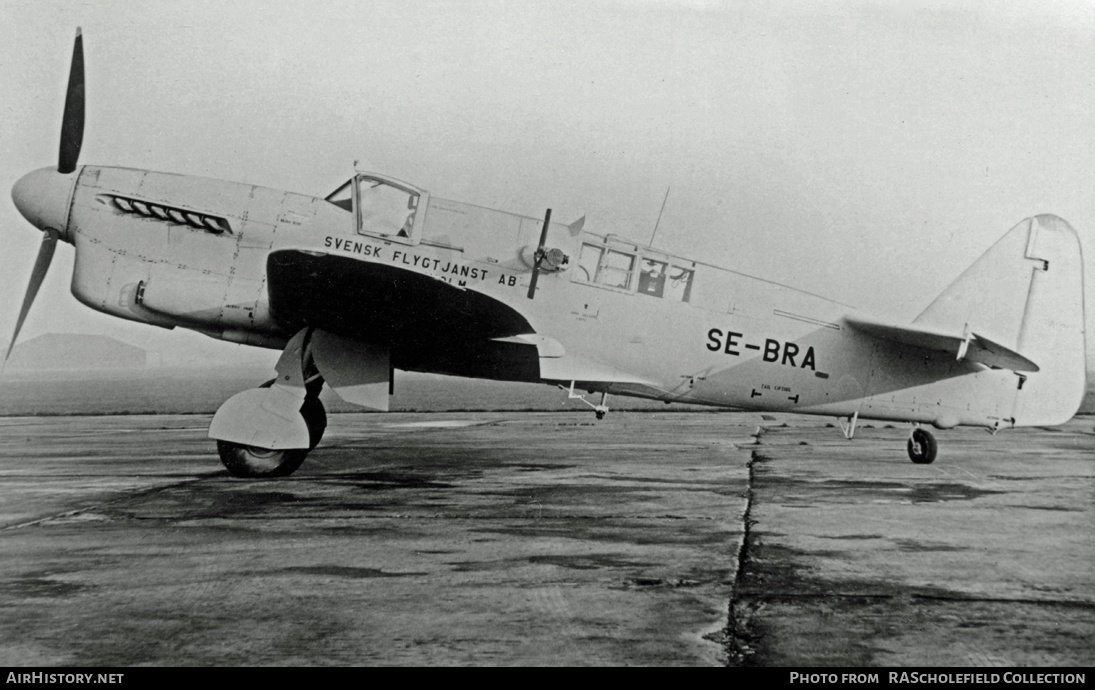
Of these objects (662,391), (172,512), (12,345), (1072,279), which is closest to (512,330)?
(662,391)

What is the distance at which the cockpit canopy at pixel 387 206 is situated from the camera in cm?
746

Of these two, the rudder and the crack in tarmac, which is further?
the rudder

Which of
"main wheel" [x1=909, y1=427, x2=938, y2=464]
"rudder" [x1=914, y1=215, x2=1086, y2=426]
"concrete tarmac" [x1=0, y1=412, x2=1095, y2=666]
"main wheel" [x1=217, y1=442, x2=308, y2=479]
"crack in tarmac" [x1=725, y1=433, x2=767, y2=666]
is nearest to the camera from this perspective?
"crack in tarmac" [x1=725, y1=433, x2=767, y2=666]

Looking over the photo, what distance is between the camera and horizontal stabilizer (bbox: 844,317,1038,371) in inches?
303

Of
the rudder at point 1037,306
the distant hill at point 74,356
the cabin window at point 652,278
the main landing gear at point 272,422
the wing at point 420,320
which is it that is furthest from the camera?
the distant hill at point 74,356

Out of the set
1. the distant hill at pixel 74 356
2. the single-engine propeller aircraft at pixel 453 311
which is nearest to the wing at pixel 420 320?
the single-engine propeller aircraft at pixel 453 311

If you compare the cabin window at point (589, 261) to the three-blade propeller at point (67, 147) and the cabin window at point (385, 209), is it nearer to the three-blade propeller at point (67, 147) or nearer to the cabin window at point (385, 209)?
the cabin window at point (385, 209)

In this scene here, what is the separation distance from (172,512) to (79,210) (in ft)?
10.8

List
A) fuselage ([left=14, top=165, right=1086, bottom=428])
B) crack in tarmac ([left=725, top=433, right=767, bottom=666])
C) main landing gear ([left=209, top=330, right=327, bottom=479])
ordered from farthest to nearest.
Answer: fuselage ([left=14, top=165, right=1086, bottom=428])
main landing gear ([left=209, top=330, right=327, bottom=479])
crack in tarmac ([left=725, top=433, right=767, bottom=666])

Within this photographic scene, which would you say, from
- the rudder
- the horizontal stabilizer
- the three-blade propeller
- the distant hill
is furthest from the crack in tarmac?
the distant hill

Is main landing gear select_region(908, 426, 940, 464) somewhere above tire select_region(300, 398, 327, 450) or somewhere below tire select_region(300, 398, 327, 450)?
above

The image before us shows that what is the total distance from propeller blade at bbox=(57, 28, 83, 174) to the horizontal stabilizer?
24.3ft

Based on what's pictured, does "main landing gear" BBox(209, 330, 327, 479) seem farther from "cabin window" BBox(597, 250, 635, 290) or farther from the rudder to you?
the rudder

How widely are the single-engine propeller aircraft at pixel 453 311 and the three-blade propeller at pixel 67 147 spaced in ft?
0.06
